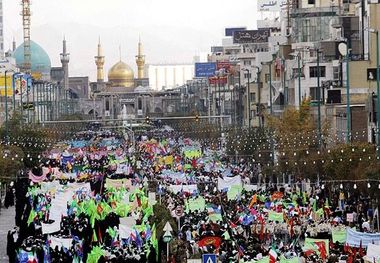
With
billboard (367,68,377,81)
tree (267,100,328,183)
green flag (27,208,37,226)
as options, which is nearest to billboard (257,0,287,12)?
tree (267,100,328,183)

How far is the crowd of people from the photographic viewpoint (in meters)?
34.9

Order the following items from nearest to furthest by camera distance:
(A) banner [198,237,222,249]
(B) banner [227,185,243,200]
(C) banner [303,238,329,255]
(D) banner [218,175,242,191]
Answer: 1. (C) banner [303,238,329,255]
2. (A) banner [198,237,222,249]
3. (B) banner [227,185,243,200]
4. (D) banner [218,175,242,191]

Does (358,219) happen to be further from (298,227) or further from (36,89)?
(36,89)

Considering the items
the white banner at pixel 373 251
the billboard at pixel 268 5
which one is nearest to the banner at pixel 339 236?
the white banner at pixel 373 251

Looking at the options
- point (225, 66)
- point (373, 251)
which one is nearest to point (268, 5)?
point (225, 66)

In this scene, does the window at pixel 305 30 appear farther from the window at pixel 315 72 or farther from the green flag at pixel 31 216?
the green flag at pixel 31 216

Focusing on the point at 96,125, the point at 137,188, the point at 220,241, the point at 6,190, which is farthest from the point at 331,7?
the point at 96,125

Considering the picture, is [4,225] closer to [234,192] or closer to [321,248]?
[234,192]

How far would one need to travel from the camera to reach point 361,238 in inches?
1332

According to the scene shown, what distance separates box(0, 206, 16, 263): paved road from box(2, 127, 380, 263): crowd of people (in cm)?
53

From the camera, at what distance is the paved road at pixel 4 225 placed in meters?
42.1

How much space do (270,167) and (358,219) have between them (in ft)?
86.6

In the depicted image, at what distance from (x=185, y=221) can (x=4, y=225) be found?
38.8 feet

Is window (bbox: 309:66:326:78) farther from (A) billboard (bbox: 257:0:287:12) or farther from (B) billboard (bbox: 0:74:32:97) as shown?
(A) billboard (bbox: 257:0:287:12)
